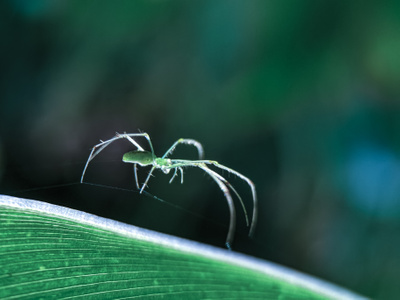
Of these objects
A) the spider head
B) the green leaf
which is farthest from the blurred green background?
the green leaf

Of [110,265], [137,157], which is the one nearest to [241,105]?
[137,157]

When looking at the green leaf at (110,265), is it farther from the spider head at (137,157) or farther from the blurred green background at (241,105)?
the blurred green background at (241,105)

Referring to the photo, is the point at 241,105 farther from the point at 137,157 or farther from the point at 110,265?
the point at 110,265

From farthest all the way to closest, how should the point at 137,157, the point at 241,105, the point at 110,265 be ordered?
the point at 241,105 < the point at 137,157 < the point at 110,265

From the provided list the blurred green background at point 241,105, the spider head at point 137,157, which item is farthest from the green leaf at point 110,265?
the blurred green background at point 241,105

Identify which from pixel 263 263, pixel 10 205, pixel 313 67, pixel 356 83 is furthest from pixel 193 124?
pixel 10 205

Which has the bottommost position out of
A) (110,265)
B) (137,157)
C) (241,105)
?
(110,265)

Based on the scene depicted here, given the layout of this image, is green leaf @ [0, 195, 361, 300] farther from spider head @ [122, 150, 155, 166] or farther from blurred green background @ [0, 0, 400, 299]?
blurred green background @ [0, 0, 400, 299]
